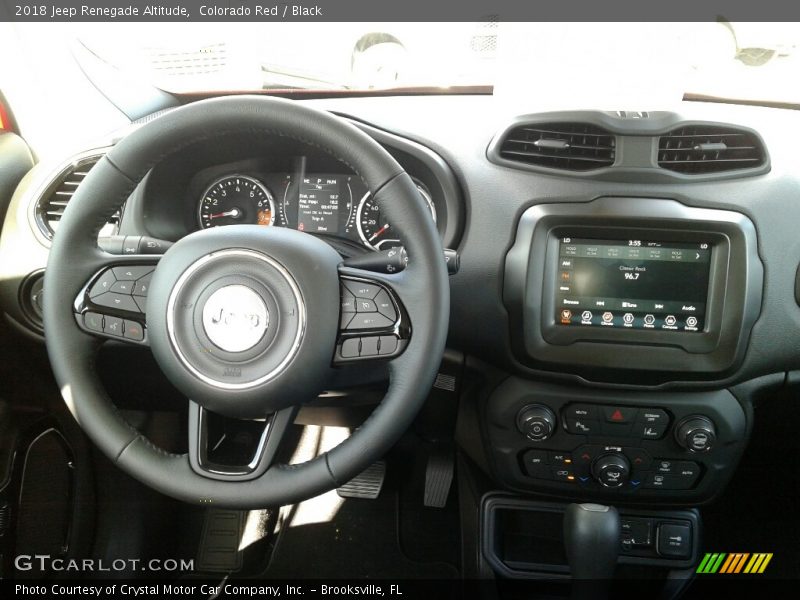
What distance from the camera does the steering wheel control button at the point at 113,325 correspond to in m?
1.11

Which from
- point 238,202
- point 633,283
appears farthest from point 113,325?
point 633,283

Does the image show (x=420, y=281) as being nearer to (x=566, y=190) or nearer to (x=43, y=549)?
(x=566, y=190)

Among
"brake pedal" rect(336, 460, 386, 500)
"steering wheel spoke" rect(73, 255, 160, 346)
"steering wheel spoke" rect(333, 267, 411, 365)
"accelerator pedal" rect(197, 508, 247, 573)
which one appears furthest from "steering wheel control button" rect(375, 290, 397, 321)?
"accelerator pedal" rect(197, 508, 247, 573)

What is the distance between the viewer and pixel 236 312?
1047 millimetres

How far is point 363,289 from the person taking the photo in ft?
3.52

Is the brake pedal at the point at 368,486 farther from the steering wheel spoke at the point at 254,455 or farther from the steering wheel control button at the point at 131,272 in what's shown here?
the steering wheel control button at the point at 131,272

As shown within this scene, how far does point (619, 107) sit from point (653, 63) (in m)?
0.10

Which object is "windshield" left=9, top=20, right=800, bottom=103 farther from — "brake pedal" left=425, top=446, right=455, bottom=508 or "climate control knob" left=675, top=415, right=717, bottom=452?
"brake pedal" left=425, top=446, right=455, bottom=508

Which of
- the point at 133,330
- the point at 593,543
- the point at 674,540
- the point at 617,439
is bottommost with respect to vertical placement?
the point at 674,540

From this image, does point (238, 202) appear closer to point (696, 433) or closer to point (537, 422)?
point (537, 422)

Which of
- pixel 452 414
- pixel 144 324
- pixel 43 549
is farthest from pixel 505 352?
pixel 43 549

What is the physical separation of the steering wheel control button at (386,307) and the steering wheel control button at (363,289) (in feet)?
Result: 0.04

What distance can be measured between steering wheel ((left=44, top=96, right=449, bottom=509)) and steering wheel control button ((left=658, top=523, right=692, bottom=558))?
0.90 m

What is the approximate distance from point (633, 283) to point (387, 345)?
59 cm
